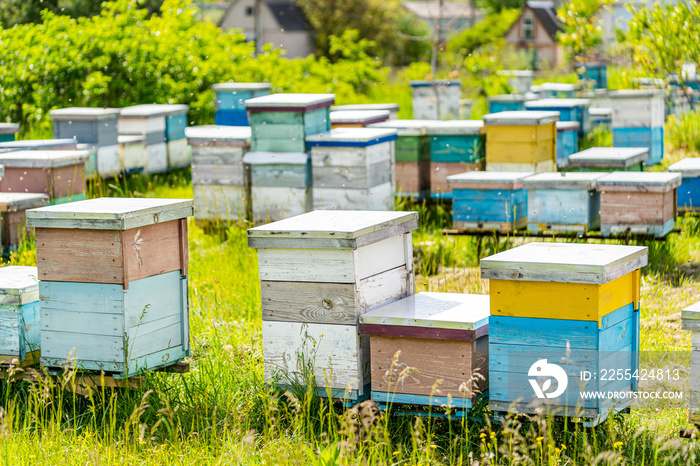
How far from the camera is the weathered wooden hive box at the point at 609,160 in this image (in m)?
7.27

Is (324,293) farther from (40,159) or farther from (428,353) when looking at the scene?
(40,159)

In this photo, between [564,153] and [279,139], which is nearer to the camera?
[279,139]

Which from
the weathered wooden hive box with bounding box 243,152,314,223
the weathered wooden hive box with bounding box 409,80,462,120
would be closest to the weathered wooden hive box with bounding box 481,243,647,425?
the weathered wooden hive box with bounding box 243,152,314,223

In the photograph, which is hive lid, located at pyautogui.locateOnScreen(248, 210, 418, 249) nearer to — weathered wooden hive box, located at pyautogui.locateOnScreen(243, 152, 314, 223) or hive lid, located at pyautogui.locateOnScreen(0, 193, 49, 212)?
weathered wooden hive box, located at pyautogui.locateOnScreen(243, 152, 314, 223)

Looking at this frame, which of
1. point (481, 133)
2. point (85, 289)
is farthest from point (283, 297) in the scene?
point (481, 133)

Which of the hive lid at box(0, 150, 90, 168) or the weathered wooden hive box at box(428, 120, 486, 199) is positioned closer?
the hive lid at box(0, 150, 90, 168)

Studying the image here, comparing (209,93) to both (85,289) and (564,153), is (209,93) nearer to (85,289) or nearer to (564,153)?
(564,153)

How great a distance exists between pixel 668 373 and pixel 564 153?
5.38 m

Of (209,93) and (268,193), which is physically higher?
(209,93)

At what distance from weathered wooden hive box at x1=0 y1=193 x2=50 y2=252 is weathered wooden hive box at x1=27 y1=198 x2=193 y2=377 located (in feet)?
9.17

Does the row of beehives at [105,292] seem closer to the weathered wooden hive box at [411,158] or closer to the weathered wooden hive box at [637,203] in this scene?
the weathered wooden hive box at [637,203]

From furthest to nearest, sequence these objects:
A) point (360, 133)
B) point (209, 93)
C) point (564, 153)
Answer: point (209, 93) < point (564, 153) < point (360, 133)

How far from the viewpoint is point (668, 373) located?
4730 mm

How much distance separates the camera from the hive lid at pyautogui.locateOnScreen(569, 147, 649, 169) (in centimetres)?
727
